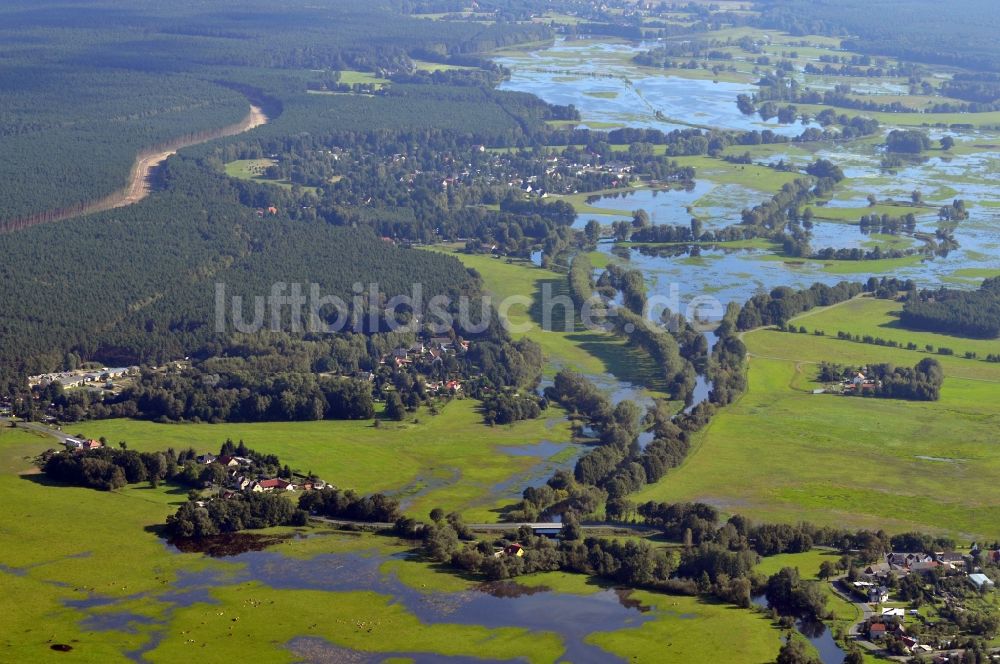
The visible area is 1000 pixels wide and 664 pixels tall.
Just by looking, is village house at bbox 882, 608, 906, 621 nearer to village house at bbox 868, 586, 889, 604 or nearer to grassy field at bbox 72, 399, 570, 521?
village house at bbox 868, 586, 889, 604

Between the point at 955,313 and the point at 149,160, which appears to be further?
the point at 149,160

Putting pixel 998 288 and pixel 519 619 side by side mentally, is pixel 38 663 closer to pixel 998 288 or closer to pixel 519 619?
pixel 519 619

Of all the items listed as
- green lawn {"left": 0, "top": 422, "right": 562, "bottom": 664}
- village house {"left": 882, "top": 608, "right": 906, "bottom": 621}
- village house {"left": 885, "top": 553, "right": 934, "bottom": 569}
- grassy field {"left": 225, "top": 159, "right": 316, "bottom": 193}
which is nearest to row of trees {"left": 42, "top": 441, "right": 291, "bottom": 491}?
green lawn {"left": 0, "top": 422, "right": 562, "bottom": 664}

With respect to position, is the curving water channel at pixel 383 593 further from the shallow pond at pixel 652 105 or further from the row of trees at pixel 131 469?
the shallow pond at pixel 652 105

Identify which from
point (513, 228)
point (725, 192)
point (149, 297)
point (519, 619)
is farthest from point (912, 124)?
point (519, 619)

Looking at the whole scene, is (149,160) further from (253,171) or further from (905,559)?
(905,559)

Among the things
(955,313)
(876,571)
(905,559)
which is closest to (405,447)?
(876,571)
